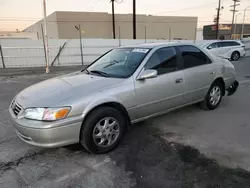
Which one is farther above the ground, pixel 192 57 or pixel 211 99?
pixel 192 57

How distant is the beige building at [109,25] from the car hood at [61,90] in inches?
1218

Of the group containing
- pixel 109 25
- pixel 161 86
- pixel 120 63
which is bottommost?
pixel 161 86

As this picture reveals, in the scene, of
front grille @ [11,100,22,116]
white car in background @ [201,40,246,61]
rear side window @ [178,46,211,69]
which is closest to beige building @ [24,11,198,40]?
white car in background @ [201,40,246,61]

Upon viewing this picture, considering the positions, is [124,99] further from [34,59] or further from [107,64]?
[34,59]

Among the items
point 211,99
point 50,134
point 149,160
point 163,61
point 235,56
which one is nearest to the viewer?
point 50,134

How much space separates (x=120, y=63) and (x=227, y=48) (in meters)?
15.2

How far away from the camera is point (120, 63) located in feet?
12.3

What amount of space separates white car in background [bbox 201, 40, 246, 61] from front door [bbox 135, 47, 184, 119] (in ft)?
42.8

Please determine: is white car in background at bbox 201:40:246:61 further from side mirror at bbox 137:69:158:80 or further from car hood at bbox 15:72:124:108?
car hood at bbox 15:72:124:108

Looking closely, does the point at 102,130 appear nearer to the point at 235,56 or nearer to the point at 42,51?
the point at 42,51

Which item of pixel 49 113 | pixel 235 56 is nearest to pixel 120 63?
pixel 49 113

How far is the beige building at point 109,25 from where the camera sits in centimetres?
3644

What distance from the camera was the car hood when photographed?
274 cm

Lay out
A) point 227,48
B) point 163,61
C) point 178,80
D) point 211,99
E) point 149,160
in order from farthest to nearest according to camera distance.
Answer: point 227,48
point 211,99
point 178,80
point 163,61
point 149,160
